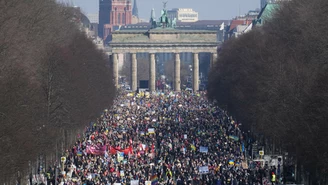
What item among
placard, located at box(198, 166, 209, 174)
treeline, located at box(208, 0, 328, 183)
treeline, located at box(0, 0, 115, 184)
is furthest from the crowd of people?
treeline, located at box(208, 0, 328, 183)

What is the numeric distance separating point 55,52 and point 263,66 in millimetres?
15673

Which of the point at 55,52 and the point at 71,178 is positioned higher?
the point at 55,52

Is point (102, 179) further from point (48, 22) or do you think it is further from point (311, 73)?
point (48, 22)

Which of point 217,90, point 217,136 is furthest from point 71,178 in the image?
point 217,90

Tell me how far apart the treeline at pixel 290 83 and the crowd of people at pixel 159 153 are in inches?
105

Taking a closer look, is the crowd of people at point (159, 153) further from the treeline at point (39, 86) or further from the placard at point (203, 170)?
the treeline at point (39, 86)

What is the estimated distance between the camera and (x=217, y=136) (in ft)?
306

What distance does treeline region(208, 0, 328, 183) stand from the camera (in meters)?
59.8

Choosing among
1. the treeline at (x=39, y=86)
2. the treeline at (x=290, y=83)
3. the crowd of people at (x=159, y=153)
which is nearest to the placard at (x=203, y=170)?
the crowd of people at (x=159, y=153)

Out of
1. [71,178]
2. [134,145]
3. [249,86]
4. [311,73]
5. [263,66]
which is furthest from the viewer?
[249,86]

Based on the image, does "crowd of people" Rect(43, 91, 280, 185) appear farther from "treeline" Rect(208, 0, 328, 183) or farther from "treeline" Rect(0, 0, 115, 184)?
"treeline" Rect(208, 0, 328, 183)

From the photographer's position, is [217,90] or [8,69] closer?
[8,69]

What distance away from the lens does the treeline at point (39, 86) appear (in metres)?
57.2

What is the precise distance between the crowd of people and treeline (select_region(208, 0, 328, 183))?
2.66 meters
